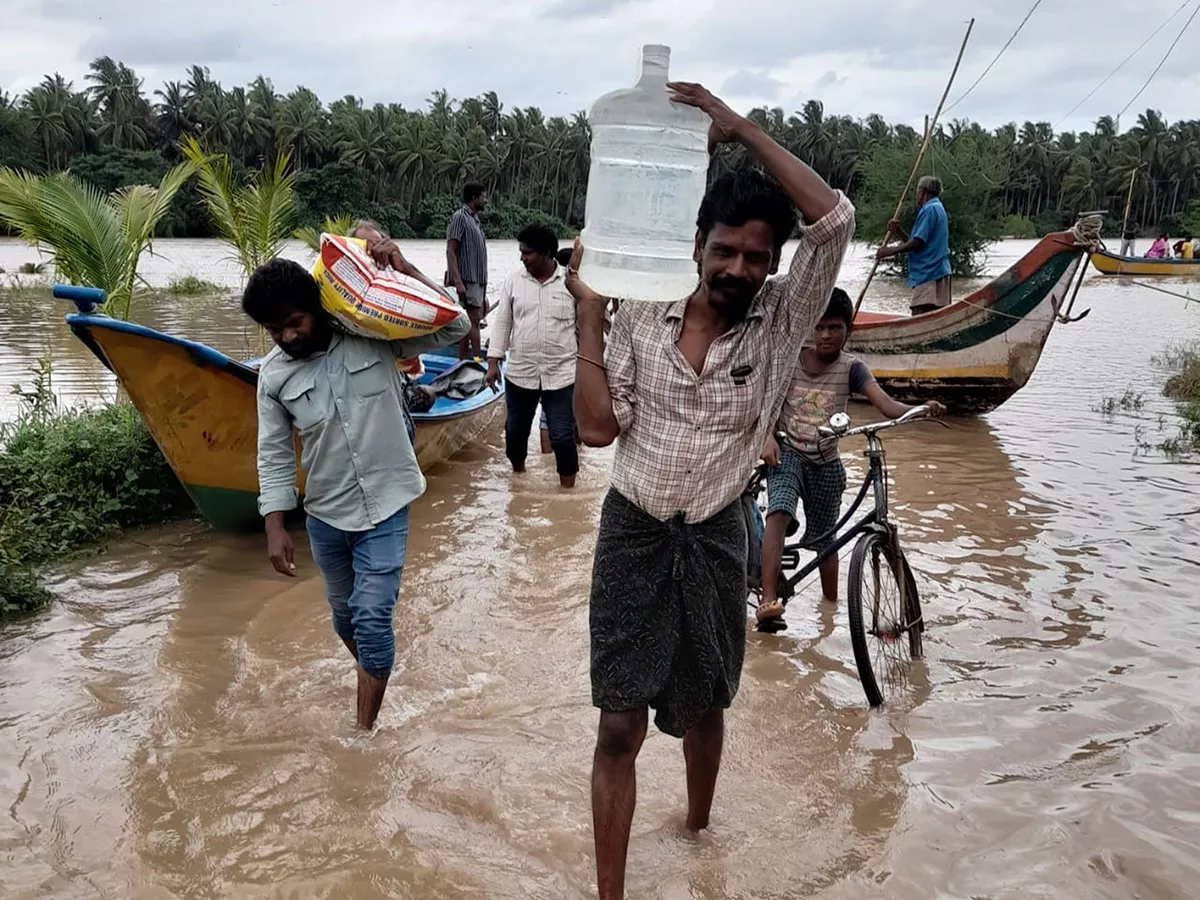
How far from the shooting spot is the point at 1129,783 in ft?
10.7

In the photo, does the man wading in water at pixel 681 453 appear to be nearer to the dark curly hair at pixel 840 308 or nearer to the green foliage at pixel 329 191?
the dark curly hair at pixel 840 308

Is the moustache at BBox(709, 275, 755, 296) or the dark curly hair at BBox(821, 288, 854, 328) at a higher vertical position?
the moustache at BBox(709, 275, 755, 296)

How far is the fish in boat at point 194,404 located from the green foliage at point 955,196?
2599 cm

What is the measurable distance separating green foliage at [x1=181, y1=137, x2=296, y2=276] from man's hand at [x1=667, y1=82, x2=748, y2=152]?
679 cm

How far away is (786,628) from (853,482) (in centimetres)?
312

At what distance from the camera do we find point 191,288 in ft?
71.5

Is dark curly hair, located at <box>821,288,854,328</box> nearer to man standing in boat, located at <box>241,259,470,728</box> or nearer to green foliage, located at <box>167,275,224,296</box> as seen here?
man standing in boat, located at <box>241,259,470,728</box>

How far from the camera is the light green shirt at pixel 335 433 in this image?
3215 millimetres

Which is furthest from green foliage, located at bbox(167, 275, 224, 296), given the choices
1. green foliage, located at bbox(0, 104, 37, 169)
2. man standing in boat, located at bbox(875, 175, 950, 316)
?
green foliage, located at bbox(0, 104, 37, 169)

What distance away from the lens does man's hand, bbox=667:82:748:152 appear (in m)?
2.06

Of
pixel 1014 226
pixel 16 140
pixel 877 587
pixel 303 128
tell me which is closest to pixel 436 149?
pixel 303 128

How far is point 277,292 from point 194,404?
2458 mm

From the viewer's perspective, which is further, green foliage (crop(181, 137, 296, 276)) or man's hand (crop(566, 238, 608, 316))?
green foliage (crop(181, 137, 296, 276))

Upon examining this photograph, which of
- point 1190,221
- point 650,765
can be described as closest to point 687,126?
point 650,765
